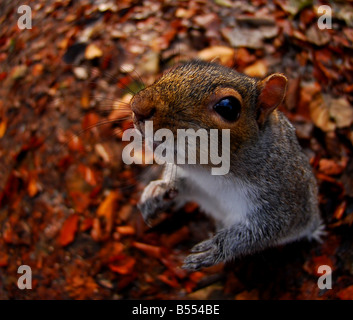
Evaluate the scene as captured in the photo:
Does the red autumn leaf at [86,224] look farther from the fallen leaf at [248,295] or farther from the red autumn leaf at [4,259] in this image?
the fallen leaf at [248,295]

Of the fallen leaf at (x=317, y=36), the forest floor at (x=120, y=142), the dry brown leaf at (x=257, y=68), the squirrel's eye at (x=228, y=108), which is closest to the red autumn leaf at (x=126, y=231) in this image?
the forest floor at (x=120, y=142)

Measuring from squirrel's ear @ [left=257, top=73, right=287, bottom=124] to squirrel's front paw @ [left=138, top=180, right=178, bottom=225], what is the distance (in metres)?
0.68

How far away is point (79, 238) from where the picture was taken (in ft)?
7.51

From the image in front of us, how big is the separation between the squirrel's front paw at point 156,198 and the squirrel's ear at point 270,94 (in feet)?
2.21

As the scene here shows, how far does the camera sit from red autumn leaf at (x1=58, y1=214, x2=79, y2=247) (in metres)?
2.26

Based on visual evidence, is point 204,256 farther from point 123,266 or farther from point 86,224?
point 86,224

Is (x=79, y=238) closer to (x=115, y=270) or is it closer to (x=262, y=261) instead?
(x=115, y=270)

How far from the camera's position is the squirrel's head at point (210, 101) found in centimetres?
144

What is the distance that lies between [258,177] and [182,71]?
0.60m

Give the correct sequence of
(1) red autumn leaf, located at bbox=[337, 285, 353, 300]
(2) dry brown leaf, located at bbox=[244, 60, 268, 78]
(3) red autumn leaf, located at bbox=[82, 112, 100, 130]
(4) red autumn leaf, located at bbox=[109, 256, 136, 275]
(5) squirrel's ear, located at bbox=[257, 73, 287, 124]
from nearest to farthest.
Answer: (5) squirrel's ear, located at bbox=[257, 73, 287, 124] → (1) red autumn leaf, located at bbox=[337, 285, 353, 300] → (4) red autumn leaf, located at bbox=[109, 256, 136, 275] → (3) red autumn leaf, located at bbox=[82, 112, 100, 130] → (2) dry brown leaf, located at bbox=[244, 60, 268, 78]

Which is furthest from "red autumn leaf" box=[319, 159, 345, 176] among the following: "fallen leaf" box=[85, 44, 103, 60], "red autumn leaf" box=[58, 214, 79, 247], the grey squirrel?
"fallen leaf" box=[85, 44, 103, 60]

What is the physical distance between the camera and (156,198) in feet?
6.73

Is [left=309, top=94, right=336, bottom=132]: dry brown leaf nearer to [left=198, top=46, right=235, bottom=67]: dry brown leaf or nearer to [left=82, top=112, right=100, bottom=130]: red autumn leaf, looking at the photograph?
[left=198, top=46, right=235, bottom=67]: dry brown leaf

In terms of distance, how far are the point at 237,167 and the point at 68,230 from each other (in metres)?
1.22
